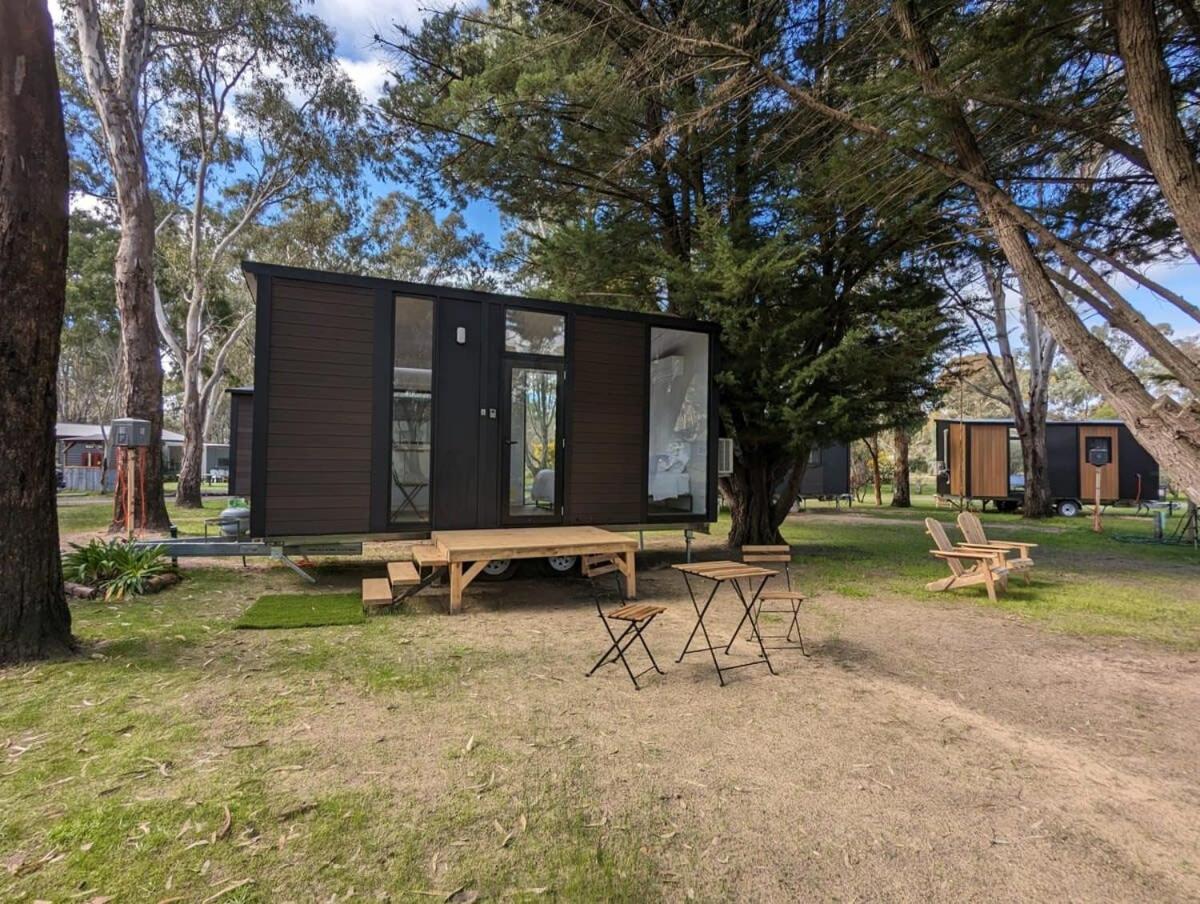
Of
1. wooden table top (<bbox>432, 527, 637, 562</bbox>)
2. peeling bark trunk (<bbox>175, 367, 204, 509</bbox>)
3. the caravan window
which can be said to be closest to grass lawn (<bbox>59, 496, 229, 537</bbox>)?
peeling bark trunk (<bbox>175, 367, 204, 509</bbox>)

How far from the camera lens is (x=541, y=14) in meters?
7.82

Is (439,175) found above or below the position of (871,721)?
above

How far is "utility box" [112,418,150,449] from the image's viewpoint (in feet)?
22.9

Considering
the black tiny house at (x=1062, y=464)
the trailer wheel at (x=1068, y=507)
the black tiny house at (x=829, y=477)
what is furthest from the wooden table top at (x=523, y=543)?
the trailer wheel at (x=1068, y=507)

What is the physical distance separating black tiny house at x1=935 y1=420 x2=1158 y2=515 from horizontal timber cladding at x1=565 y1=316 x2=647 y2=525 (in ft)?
44.0

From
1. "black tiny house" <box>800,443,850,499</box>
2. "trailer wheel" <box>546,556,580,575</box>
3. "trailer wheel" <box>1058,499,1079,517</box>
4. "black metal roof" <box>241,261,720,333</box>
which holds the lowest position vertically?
"trailer wheel" <box>546,556,580,575</box>

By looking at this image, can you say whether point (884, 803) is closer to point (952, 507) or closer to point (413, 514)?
point (413, 514)

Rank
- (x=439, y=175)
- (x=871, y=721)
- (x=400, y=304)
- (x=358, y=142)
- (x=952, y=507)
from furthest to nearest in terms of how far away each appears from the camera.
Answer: (x=952, y=507) < (x=358, y=142) < (x=439, y=175) < (x=400, y=304) < (x=871, y=721)

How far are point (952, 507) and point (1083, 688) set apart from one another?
1607 cm

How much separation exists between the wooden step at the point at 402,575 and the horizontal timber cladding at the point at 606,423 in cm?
199

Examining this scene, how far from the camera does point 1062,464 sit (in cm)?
1628

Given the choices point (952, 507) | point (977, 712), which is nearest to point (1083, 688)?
point (977, 712)

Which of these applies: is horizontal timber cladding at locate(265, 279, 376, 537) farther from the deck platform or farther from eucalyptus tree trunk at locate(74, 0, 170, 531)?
eucalyptus tree trunk at locate(74, 0, 170, 531)

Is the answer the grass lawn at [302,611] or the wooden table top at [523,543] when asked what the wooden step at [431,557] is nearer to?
the wooden table top at [523,543]
